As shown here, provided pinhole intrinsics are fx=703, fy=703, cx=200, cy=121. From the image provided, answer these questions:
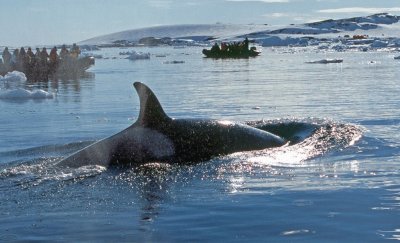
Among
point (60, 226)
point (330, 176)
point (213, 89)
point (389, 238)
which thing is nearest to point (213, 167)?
point (330, 176)

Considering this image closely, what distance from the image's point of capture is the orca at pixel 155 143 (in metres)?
8.87

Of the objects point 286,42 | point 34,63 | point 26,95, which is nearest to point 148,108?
point 26,95

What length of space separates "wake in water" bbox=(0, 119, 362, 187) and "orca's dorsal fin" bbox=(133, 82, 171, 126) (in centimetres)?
65

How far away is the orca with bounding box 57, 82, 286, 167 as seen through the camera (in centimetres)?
887

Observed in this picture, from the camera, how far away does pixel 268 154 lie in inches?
372

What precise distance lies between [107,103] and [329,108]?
6087 millimetres

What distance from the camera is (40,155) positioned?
10.3 meters

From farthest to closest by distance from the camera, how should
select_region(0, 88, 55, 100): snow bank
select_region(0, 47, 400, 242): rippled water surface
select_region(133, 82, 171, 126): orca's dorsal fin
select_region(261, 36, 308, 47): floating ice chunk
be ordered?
select_region(261, 36, 308, 47): floating ice chunk, select_region(0, 88, 55, 100): snow bank, select_region(133, 82, 171, 126): orca's dorsal fin, select_region(0, 47, 400, 242): rippled water surface

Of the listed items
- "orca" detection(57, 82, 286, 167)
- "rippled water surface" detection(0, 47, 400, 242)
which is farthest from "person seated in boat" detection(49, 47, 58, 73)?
"orca" detection(57, 82, 286, 167)

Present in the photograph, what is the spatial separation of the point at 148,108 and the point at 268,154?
176cm

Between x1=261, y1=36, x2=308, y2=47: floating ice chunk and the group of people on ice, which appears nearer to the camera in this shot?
the group of people on ice

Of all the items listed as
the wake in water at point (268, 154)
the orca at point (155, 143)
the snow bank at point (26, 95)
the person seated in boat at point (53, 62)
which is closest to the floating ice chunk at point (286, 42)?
the person seated in boat at point (53, 62)

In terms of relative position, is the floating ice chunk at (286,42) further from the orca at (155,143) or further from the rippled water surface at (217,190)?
the orca at (155,143)

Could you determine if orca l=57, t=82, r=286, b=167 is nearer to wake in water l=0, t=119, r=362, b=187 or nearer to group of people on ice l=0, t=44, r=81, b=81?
wake in water l=0, t=119, r=362, b=187
